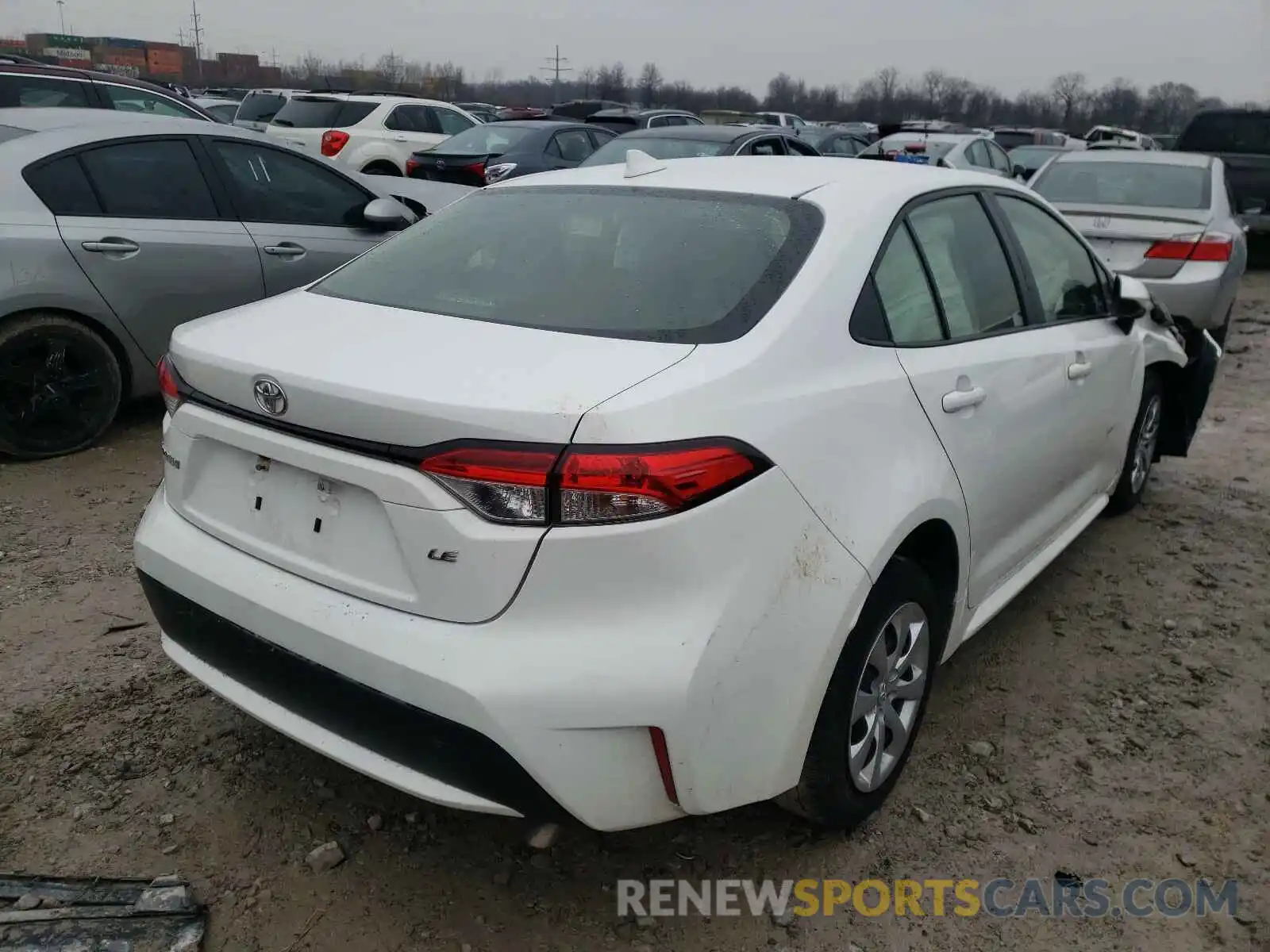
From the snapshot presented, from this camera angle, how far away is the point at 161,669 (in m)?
3.14

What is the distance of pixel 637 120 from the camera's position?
1542 centimetres

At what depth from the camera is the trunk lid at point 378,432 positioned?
1852 millimetres

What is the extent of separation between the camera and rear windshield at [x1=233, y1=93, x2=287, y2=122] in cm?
1606

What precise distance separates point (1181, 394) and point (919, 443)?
298cm

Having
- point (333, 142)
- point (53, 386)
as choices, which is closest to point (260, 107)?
point (333, 142)

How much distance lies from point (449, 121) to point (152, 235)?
1094 centimetres

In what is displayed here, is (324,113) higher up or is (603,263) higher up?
(603,263)

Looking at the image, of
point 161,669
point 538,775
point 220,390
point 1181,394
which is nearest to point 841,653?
point 538,775

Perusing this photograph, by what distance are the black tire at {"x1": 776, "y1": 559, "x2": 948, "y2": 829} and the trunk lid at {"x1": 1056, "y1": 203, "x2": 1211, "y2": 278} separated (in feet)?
17.4

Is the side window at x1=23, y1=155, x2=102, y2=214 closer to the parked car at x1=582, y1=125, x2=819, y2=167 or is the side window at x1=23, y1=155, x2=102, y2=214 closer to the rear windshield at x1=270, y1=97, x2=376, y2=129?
the parked car at x1=582, y1=125, x2=819, y2=167

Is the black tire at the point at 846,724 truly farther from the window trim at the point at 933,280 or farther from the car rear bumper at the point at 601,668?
the window trim at the point at 933,280

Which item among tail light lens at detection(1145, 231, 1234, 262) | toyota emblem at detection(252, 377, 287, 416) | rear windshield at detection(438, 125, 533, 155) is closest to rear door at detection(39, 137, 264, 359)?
toyota emblem at detection(252, 377, 287, 416)

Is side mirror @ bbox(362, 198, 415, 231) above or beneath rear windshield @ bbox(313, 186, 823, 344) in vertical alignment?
beneath

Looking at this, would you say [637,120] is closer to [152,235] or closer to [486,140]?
[486,140]
